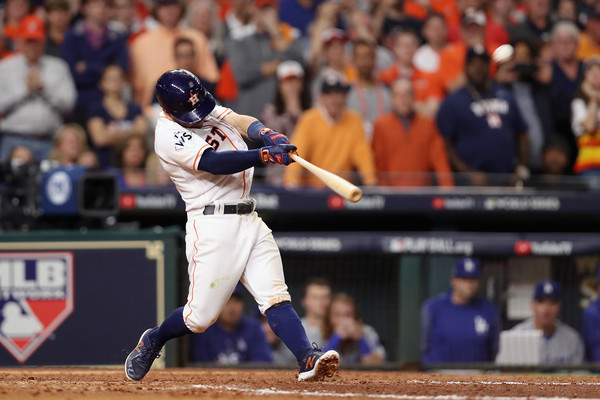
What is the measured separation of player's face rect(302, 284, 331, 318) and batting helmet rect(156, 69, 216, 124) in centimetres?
290

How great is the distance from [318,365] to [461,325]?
2.93 metres

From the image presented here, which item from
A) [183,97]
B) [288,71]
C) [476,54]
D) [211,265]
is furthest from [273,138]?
[476,54]

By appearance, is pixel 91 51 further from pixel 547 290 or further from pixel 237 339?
pixel 547 290

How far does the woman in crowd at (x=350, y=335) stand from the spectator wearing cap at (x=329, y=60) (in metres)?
2.13

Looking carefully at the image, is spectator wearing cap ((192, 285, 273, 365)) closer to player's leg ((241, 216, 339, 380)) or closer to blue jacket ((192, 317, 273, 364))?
blue jacket ((192, 317, 273, 364))

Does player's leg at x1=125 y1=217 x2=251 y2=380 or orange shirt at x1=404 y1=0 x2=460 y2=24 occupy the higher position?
orange shirt at x1=404 y1=0 x2=460 y2=24

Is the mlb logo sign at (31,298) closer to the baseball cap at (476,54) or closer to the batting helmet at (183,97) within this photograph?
the batting helmet at (183,97)

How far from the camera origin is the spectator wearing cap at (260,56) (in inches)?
330

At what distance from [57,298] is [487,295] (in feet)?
10.4

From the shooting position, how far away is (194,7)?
895 centimetres

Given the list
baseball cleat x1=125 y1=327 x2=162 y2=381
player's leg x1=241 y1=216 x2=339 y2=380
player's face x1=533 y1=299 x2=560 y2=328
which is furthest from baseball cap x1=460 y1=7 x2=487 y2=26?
baseball cleat x1=125 y1=327 x2=162 y2=381

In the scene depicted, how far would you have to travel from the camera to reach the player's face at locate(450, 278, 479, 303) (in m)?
7.13

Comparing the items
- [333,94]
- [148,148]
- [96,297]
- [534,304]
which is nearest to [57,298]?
[96,297]

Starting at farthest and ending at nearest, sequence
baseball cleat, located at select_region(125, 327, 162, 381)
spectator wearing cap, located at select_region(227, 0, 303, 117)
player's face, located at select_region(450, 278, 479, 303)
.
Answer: spectator wearing cap, located at select_region(227, 0, 303, 117)
player's face, located at select_region(450, 278, 479, 303)
baseball cleat, located at select_region(125, 327, 162, 381)
